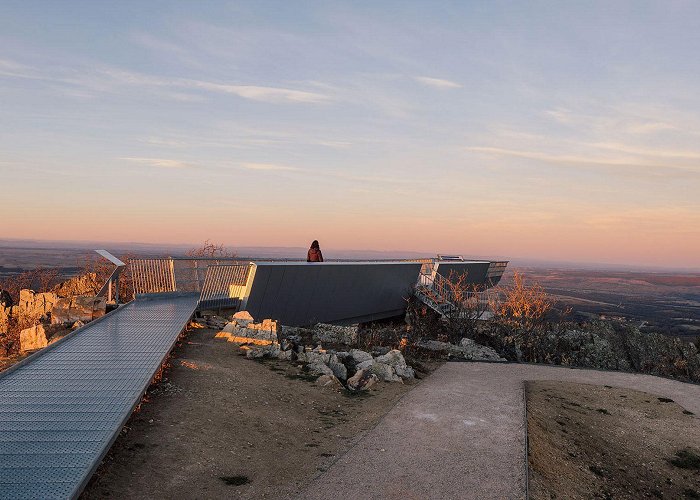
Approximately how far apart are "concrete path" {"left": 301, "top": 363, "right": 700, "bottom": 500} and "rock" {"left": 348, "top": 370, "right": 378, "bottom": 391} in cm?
96

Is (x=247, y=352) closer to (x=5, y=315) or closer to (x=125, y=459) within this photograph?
(x=125, y=459)

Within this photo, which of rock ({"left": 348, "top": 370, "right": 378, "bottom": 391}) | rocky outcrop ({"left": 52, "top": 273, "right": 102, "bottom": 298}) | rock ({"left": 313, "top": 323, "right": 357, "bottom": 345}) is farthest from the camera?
rocky outcrop ({"left": 52, "top": 273, "right": 102, "bottom": 298})

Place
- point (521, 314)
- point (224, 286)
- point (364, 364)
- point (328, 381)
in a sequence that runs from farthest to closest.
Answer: point (521, 314) < point (224, 286) < point (364, 364) < point (328, 381)

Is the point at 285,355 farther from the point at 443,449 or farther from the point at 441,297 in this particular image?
the point at 441,297

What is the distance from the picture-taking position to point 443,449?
809 centimetres

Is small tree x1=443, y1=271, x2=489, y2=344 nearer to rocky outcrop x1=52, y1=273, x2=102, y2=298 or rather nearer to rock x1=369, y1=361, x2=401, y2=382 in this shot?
rock x1=369, y1=361, x2=401, y2=382

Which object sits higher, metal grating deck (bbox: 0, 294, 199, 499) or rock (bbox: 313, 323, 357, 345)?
metal grating deck (bbox: 0, 294, 199, 499)

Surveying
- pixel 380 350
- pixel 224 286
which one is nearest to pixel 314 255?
pixel 224 286

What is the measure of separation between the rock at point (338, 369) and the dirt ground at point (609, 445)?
3.85 meters

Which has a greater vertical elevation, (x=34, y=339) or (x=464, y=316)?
(x=34, y=339)

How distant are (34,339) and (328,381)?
7070 mm

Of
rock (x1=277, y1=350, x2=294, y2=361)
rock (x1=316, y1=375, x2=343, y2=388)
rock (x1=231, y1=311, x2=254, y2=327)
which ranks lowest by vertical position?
rock (x1=316, y1=375, x2=343, y2=388)

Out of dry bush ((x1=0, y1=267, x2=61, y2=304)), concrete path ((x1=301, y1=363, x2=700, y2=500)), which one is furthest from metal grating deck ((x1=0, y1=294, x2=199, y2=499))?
dry bush ((x1=0, y1=267, x2=61, y2=304))

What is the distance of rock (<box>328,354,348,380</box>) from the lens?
1234cm
